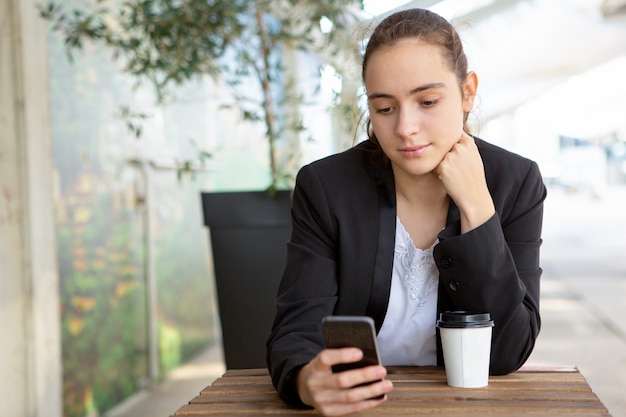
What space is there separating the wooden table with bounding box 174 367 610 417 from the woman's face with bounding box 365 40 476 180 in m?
0.39

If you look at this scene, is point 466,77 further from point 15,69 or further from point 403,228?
point 15,69

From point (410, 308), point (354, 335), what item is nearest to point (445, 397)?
point (354, 335)

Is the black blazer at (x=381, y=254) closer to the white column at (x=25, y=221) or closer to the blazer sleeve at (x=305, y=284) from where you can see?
the blazer sleeve at (x=305, y=284)

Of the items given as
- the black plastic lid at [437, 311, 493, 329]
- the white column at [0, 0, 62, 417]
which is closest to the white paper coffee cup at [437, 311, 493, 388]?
the black plastic lid at [437, 311, 493, 329]

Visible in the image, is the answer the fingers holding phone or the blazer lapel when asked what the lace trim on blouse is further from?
the fingers holding phone

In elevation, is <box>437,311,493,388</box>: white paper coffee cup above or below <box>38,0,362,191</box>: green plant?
below

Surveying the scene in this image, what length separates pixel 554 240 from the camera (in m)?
12.4

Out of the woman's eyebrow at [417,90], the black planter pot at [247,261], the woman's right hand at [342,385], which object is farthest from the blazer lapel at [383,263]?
the black planter pot at [247,261]

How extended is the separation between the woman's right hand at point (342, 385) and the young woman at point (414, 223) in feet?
0.49

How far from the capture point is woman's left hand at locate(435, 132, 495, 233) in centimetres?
136

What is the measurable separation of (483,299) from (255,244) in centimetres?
169

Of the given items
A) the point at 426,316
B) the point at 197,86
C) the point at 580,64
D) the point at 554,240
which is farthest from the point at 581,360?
the point at 554,240

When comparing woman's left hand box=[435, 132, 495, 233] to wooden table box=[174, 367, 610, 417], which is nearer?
wooden table box=[174, 367, 610, 417]

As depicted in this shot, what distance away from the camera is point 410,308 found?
1508mm
